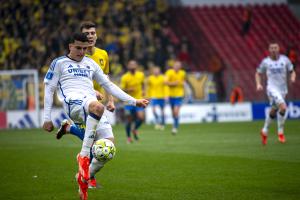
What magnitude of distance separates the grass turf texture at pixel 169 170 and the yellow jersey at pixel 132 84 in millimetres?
2429

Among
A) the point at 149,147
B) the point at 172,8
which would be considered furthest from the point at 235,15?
the point at 149,147

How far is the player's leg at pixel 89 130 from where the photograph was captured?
8.97 metres

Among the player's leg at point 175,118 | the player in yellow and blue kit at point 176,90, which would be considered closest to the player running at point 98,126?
the player's leg at point 175,118

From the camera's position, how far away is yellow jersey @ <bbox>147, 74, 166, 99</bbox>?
2988cm

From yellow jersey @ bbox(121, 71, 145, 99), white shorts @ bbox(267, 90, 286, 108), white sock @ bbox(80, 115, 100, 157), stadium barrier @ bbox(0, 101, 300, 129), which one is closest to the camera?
white sock @ bbox(80, 115, 100, 157)

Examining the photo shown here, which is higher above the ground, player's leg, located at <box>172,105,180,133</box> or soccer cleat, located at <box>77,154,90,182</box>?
player's leg, located at <box>172,105,180,133</box>

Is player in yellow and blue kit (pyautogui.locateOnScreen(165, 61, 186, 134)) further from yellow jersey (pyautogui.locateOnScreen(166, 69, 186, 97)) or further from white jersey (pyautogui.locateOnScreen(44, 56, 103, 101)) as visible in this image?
white jersey (pyautogui.locateOnScreen(44, 56, 103, 101))

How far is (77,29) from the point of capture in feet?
110

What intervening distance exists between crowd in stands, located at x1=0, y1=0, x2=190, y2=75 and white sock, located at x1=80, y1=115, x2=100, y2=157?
23.2 meters

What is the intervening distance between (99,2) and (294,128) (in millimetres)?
14933

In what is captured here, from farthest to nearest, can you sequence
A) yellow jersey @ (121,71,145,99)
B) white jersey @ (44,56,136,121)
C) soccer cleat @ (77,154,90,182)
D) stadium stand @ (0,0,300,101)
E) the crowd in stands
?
stadium stand @ (0,0,300,101) → the crowd in stands → yellow jersey @ (121,71,145,99) → white jersey @ (44,56,136,121) → soccer cleat @ (77,154,90,182)

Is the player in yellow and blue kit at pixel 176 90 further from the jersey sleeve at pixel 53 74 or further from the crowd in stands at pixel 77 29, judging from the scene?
the jersey sleeve at pixel 53 74

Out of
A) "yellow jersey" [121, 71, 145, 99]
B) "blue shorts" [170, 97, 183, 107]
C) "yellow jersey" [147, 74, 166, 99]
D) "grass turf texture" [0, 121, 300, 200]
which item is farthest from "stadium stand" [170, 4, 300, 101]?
"grass turf texture" [0, 121, 300, 200]

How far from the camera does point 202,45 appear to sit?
35969 mm
